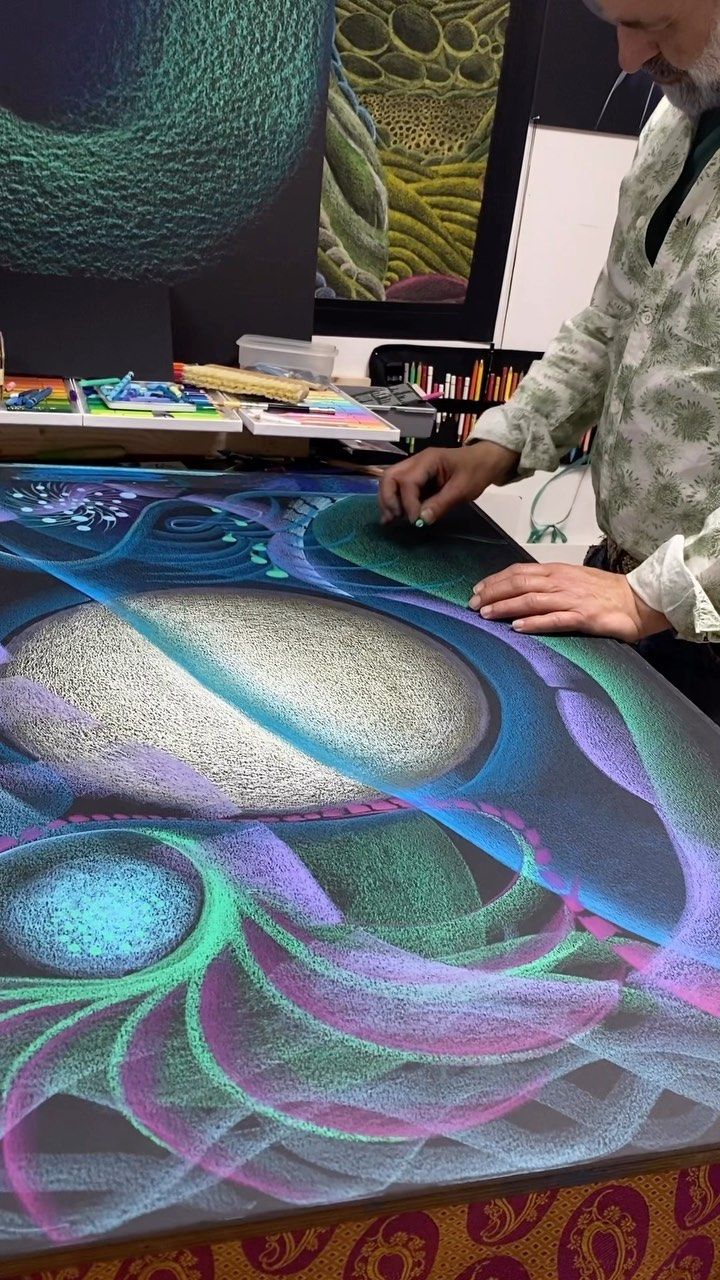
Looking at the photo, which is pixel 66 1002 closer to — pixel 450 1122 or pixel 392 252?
pixel 450 1122

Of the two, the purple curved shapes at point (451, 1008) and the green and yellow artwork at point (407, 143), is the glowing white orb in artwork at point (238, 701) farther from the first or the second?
the green and yellow artwork at point (407, 143)

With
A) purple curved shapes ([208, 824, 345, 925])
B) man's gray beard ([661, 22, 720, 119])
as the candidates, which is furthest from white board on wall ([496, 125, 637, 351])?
purple curved shapes ([208, 824, 345, 925])

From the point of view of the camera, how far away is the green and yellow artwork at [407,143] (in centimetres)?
248

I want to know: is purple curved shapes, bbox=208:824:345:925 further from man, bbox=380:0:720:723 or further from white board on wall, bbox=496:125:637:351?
white board on wall, bbox=496:125:637:351

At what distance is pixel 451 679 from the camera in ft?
3.75

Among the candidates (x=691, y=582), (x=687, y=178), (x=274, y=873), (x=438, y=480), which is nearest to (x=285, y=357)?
(x=438, y=480)

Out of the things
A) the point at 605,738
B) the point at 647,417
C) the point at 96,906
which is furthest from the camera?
the point at 647,417

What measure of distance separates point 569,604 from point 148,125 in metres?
1.35

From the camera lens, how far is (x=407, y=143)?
2.58 m

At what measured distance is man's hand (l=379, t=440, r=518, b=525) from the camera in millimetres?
1568

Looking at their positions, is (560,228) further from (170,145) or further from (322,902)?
(322,902)

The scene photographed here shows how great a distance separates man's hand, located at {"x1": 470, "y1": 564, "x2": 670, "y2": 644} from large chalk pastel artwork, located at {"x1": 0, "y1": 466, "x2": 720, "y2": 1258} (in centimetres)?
3

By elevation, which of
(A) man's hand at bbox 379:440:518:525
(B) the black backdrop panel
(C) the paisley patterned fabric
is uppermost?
(B) the black backdrop panel

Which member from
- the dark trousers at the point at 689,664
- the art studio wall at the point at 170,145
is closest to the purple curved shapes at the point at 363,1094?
the dark trousers at the point at 689,664
